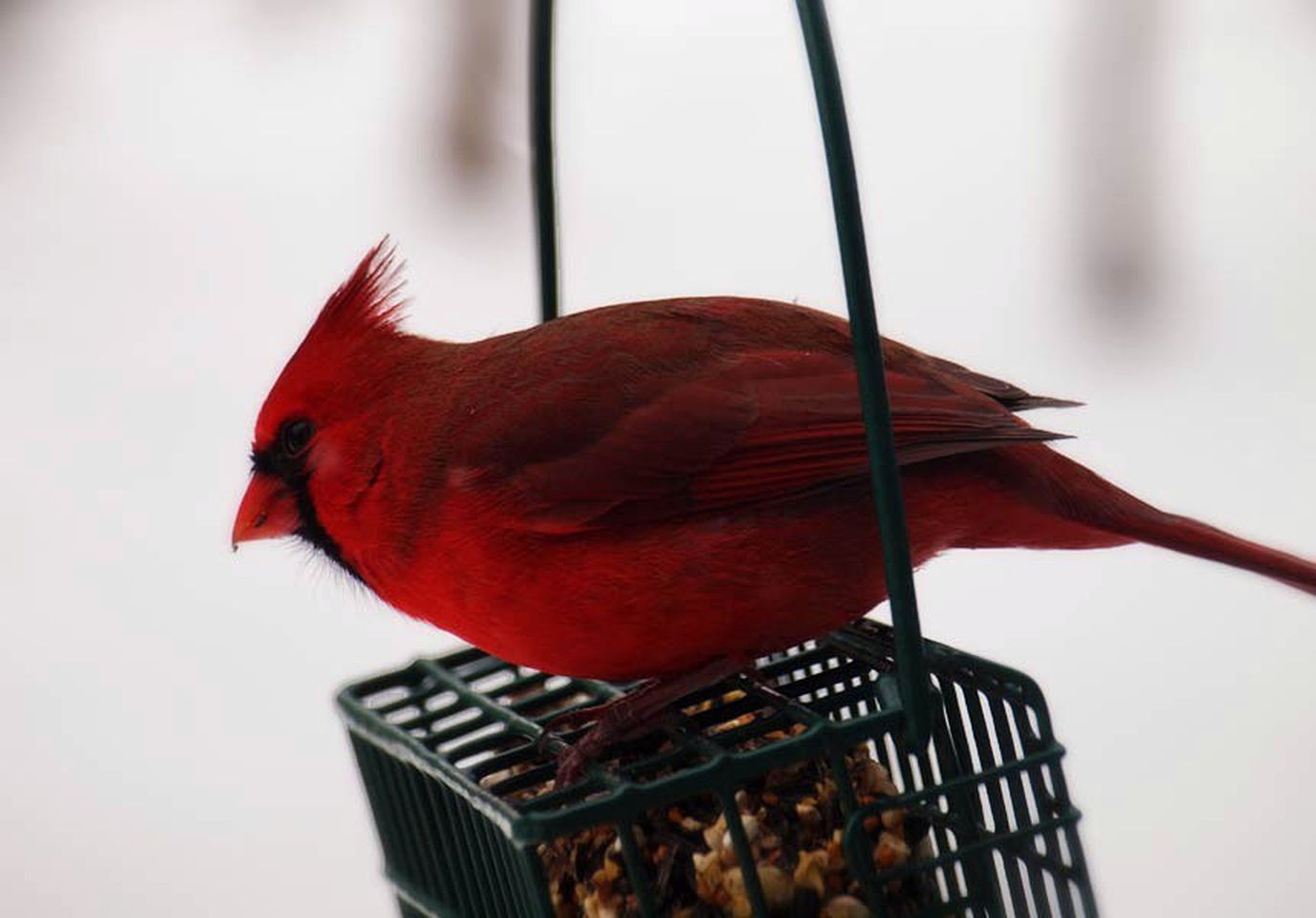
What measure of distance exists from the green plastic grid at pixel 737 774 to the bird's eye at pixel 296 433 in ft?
0.76

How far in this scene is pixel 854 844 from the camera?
147 centimetres

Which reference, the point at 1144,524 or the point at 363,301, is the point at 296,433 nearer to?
the point at 363,301

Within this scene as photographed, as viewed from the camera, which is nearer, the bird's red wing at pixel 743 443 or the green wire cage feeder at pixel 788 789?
the green wire cage feeder at pixel 788 789

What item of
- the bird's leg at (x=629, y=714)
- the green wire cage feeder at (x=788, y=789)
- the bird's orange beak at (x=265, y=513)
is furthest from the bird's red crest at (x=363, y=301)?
the bird's leg at (x=629, y=714)

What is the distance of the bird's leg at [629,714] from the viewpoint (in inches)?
61.4

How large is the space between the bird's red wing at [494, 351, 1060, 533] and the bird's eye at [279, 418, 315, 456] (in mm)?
216

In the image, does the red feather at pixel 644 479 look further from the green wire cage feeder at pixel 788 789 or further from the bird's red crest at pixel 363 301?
the green wire cage feeder at pixel 788 789

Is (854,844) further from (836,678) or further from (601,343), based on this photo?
(601,343)

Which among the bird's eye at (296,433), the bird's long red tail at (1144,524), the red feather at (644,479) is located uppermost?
the bird's eye at (296,433)

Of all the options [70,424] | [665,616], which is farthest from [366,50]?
[665,616]

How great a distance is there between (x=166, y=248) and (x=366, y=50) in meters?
0.58

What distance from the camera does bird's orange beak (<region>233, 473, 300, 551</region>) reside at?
177 cm

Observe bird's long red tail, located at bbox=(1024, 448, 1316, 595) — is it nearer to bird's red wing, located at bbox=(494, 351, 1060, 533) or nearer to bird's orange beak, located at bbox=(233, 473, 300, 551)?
bird's red wing, located at bbox=(494, 351, 1060, 533)

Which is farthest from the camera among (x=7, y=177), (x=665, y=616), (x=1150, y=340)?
(x=7, y=177)
